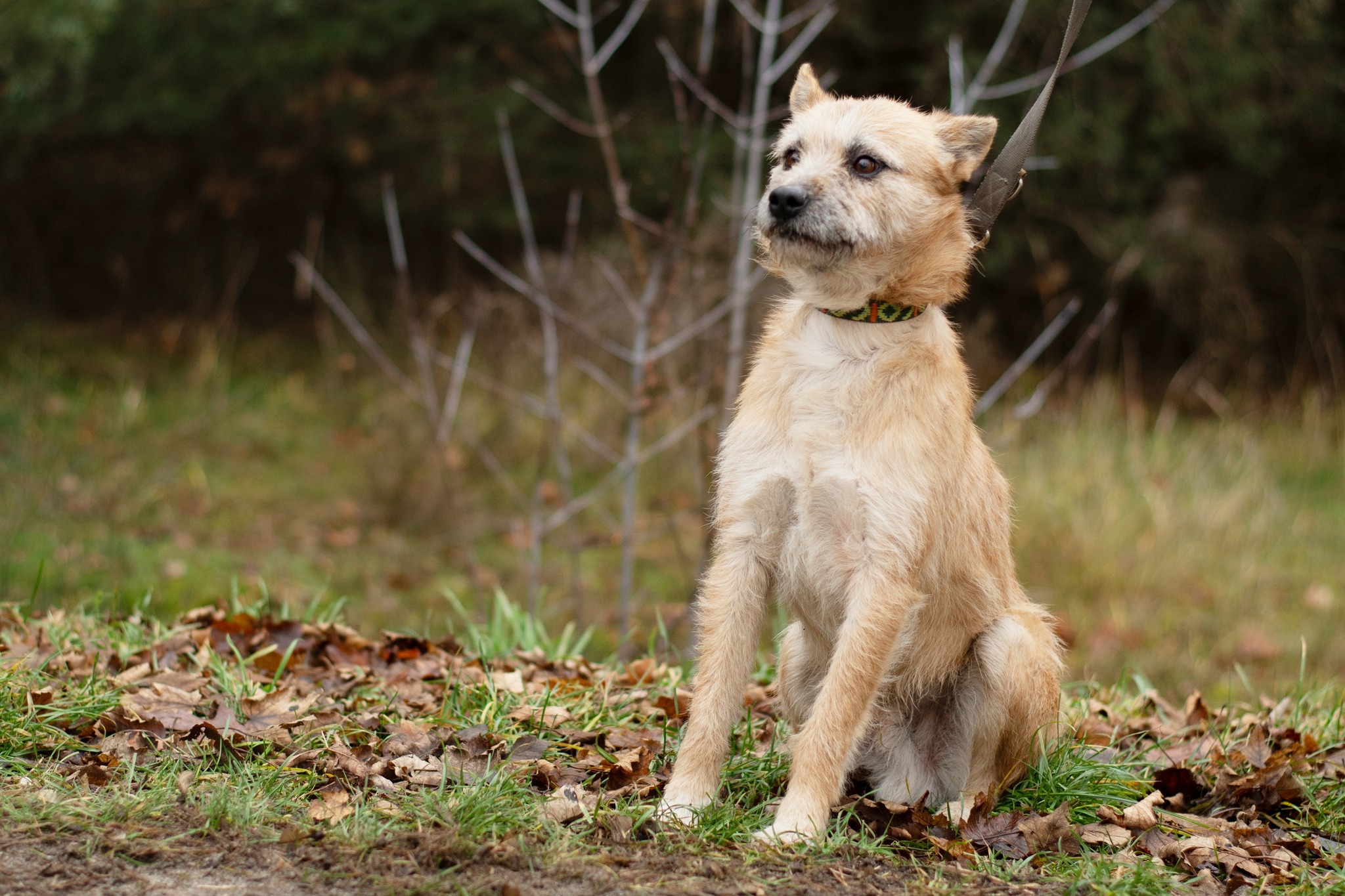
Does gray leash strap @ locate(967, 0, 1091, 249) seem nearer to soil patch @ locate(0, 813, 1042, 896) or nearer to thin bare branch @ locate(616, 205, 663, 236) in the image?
soil patch @ locate(0, 813, 1042, 896)

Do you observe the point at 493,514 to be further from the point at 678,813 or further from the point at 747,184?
the point at 678,813

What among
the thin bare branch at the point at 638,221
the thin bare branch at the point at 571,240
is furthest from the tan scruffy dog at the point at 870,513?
the thin bare branch at the point at 571,240

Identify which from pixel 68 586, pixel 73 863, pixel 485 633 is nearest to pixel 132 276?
pixel 68 586

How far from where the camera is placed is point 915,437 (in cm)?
287

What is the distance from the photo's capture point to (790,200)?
296 cm

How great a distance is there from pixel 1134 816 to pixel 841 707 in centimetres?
95

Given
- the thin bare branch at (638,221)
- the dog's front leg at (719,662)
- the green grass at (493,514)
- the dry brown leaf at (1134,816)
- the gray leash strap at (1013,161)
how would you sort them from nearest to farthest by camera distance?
the dog's front leg at (719,662), the gray leash strap at (1013,161), the dry brown leaf at (1134,816), the thin bare branch at (638,221), the green grass at (493,514)

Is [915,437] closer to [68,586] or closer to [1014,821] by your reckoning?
[1014,821]

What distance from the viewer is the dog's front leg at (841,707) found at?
9.18ft

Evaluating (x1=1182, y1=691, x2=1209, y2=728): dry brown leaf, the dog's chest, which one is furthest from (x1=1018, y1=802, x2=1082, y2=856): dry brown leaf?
(x1=1182, y1=691, x2=1209, y2=728): dry brown leaf

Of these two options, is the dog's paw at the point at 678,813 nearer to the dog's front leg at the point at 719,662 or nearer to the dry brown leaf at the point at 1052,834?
the dog's front leg at the point at 719,662

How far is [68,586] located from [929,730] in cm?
443

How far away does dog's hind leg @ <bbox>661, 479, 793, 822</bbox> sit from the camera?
292 centimetres

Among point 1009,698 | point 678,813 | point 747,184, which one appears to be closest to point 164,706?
point 678,813
